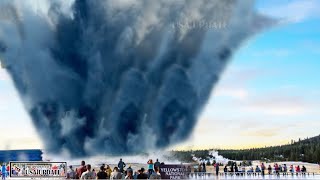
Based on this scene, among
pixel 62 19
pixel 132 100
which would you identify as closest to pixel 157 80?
pixel 132 100

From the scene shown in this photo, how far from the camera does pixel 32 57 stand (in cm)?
8112

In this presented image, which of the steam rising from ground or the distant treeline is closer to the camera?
the steam rising from ground

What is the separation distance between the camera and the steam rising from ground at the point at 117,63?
267 ft

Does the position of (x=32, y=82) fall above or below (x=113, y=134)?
above

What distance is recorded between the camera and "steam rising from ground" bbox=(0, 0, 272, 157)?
267 feet

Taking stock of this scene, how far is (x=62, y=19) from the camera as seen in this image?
81.5 m

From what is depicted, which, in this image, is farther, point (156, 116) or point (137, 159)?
point (156, 116)

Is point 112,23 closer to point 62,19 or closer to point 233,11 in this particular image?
point 62,19

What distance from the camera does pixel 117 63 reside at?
8294cm

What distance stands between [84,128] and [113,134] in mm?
4260

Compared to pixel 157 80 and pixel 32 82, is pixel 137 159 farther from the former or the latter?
pixel 32 82

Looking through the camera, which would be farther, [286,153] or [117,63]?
[286,153]

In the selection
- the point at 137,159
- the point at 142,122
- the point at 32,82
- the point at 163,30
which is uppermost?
the point at 163,30

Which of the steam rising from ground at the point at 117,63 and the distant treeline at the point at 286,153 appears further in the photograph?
the distant treeline at the point at 286,153
